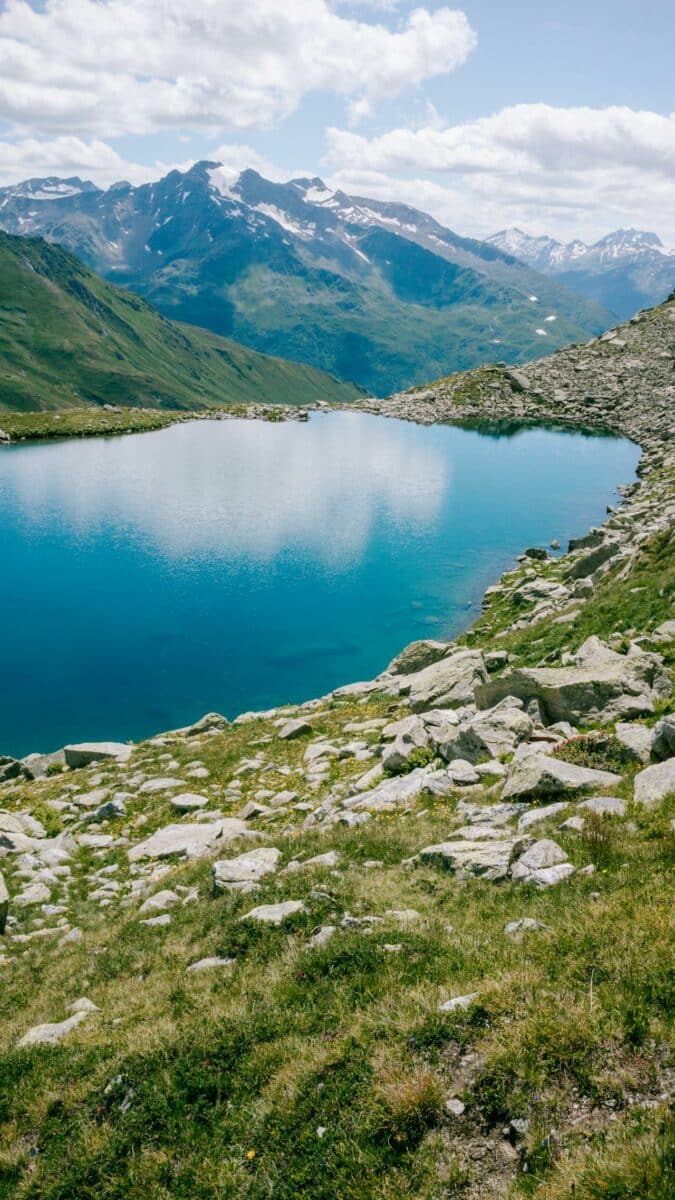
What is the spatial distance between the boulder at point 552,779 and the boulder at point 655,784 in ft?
2.74

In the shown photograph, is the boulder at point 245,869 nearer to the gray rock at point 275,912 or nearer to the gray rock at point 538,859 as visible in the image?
the gray rock at point 275,912

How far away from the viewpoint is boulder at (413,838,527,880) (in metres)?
13.7

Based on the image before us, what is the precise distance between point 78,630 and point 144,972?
4648 cm

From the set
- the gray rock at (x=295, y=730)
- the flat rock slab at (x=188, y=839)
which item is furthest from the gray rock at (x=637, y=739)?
the gray rock at (x=295, y=730)

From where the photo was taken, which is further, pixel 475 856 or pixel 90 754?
pixel 90 754

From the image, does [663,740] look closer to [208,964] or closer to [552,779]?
[552,779]

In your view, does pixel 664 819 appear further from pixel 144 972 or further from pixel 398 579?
pixel 398 579

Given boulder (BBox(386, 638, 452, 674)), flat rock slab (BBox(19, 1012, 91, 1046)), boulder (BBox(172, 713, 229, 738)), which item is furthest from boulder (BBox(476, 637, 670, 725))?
boulder (BBox(172, 713, 229, 738))

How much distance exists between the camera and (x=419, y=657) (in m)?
39.8

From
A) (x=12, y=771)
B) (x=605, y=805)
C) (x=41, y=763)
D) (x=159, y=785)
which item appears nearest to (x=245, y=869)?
(x=605, y=805)

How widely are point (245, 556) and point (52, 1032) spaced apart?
61825 mm

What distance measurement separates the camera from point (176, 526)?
8306cm

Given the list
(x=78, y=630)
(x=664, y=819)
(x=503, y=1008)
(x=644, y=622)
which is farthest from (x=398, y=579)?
(x=503, y=1008)

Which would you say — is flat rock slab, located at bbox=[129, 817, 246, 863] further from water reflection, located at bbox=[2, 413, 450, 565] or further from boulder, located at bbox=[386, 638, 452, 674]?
water reflection, located at bbox=[2, 413, 450, 565]
